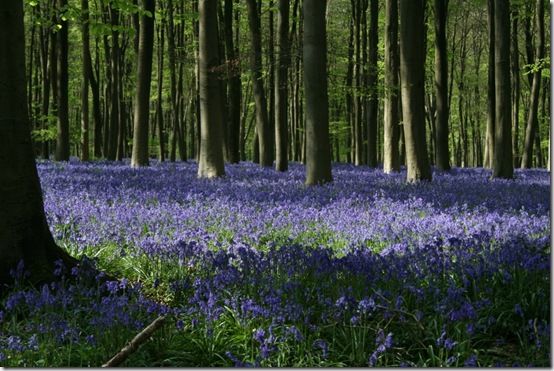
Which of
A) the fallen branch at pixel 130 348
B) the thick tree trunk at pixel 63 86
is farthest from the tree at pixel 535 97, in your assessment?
the fallen branch at pixel 130 348

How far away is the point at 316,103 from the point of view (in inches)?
543

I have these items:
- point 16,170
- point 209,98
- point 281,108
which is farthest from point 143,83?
point 16,170

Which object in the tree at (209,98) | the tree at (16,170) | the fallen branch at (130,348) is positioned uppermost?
the tree at (209,98)

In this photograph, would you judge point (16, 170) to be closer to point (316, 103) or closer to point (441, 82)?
point (316, 103)

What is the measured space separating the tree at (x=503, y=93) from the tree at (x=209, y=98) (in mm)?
8344

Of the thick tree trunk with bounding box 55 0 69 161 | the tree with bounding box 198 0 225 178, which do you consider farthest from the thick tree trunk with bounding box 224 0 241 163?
the tree with bounding box 198 0 225 178

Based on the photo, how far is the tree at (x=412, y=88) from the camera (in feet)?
49.6

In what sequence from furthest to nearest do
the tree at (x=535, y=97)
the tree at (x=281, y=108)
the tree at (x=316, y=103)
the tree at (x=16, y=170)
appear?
the tree at (x=535, y=97)
the tree at (x=281, y=108)
the tree at (x=316, y=103)
the tree at (x=16, y=170)

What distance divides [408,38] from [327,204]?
735 cm

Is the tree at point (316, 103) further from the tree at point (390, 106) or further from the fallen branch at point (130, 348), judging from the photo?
the fallen branch at point (130, 348)

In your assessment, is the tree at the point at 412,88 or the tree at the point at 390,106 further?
the tree at the point at 390,106

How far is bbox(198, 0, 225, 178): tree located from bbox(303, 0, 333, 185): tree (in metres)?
2.87

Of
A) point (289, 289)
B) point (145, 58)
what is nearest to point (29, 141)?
point (289, 289)

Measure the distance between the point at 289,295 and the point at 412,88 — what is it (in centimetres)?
1161
